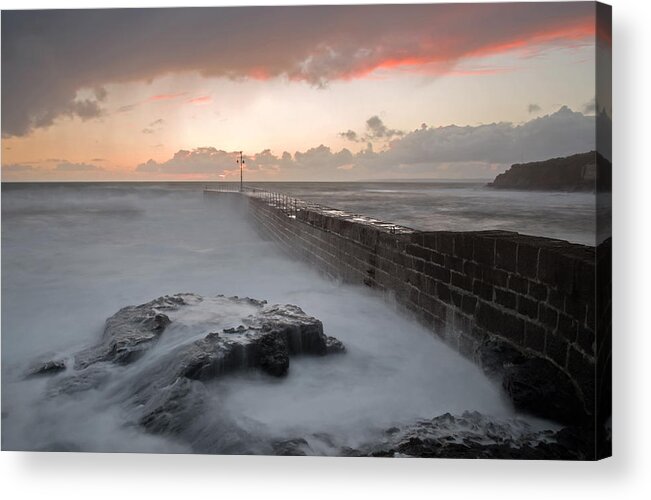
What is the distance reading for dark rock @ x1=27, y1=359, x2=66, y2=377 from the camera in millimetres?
4188

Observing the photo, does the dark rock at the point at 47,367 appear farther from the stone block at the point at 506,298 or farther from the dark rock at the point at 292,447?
the stone block at the point at 506,298

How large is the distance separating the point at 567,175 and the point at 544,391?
47.6 inches

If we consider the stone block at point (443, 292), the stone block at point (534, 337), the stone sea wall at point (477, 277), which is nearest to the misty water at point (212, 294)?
the stone sea wall at point (477, 277)

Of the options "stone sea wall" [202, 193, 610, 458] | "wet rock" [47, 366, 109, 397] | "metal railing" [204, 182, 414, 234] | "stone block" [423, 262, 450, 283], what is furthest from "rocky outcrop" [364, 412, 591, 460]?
"wet rock" [47, 366, 109, 397]

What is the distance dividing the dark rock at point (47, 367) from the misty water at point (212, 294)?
0.05 m

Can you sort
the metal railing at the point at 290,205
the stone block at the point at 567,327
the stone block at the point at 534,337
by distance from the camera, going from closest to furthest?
the stone block at the point at 567,327 → the stone block at the point at 534,337 → the metal railing at the point at 290,205

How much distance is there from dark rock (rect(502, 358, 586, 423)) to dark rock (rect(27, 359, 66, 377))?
8.76 feet

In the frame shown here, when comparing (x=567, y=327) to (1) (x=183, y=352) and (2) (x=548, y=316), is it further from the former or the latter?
(1) (x=183, y=352)

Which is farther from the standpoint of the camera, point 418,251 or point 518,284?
point 418,251

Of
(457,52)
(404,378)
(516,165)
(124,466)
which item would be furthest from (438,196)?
(124,466)

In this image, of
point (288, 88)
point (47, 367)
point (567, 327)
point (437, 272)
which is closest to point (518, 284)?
point (567, 327)

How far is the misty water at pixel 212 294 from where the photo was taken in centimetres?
394

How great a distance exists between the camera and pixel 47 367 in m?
4.21

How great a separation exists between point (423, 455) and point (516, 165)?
175 centimetres
